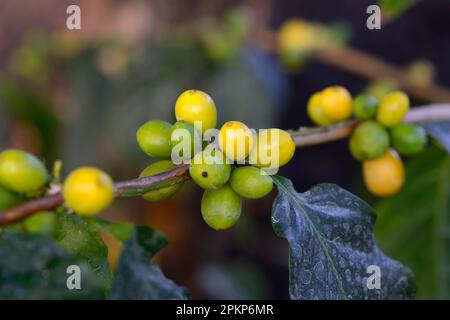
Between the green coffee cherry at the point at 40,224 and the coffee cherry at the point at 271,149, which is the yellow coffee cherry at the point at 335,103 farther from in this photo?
the green coffee cherry at the point at 40,224

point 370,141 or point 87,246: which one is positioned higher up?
point 370,141

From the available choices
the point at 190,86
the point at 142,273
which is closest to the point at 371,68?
the point at 190,86

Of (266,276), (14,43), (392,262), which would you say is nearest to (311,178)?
(266,276)

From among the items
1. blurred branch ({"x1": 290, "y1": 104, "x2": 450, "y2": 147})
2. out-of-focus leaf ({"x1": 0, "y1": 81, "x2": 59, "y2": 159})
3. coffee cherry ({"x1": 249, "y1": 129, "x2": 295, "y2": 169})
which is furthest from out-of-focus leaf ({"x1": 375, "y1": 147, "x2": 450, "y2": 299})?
out-of-focus leaf ({"x1": 0, "y1": 81, "x2": 59, "y2": 159})

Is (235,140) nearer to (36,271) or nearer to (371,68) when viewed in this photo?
(36,271)

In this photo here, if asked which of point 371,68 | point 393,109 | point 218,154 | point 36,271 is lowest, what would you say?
point 36,271

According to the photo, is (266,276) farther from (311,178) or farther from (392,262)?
(392,262)

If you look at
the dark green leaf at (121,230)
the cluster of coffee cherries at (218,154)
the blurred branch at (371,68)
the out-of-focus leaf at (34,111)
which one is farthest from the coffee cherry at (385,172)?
the out-of-focus leaf at (34,111)
